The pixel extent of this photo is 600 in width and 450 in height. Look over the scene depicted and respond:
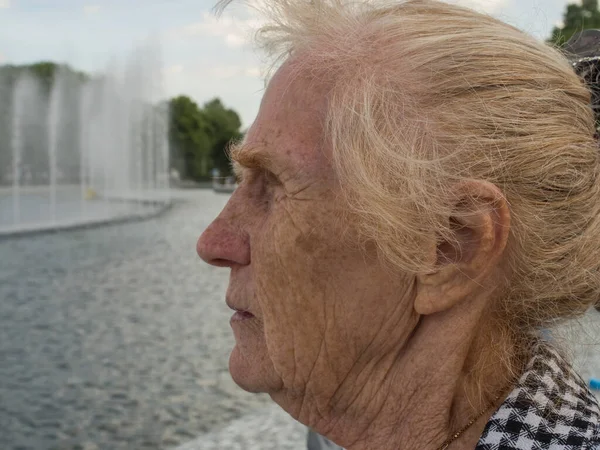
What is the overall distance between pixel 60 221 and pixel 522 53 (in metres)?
21.1

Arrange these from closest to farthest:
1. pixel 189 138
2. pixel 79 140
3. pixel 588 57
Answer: pixel 588 57, pixel 79 140, pixel 189 138

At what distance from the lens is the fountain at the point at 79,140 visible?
2512cm

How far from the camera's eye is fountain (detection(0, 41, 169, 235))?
25125mm

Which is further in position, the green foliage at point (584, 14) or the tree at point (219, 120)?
the tree at point (219, 120)

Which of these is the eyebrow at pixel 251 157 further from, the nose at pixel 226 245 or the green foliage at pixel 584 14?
the green foliage at pixel 584 14

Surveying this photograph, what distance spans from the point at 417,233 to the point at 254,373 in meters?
0.52

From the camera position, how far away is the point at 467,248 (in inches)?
58.6

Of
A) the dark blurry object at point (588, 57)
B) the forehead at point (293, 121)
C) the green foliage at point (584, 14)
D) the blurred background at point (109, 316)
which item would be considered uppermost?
the green foliage at point (584, 14)

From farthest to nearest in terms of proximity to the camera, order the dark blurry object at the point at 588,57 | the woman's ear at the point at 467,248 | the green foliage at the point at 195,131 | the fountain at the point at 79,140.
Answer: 1. the green foliage at the point at 195,131
2. the fountain at the point at 79,140
3. the dark blurry object at the point at 588,57
4. the woman's ear at the point at 467,248

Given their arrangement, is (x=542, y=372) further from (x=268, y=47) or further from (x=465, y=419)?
(x=268, y=47)

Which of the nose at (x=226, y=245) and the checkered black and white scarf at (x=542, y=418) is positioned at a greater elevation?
the nose at (x=226, y=245)

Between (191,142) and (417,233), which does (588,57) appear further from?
(191,142)

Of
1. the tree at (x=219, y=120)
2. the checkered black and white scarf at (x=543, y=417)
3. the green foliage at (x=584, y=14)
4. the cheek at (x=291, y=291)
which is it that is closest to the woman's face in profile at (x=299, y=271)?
the cheek at (x=291, y=291)

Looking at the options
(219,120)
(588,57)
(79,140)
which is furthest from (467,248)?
(219,120)
